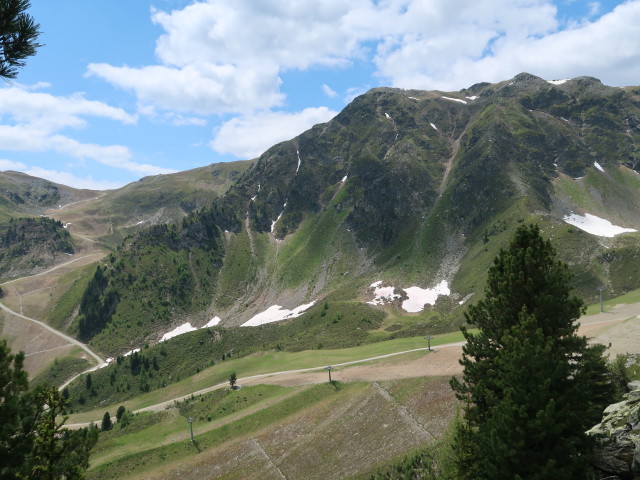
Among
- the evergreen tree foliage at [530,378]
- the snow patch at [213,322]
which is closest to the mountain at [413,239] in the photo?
the snow patch at [213,322]

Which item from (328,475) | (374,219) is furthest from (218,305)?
(328,475)

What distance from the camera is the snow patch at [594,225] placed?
14036cm

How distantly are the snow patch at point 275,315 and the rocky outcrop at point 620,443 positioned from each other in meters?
128

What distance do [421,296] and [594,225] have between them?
71.8 meters

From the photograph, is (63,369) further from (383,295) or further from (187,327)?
(383,295)

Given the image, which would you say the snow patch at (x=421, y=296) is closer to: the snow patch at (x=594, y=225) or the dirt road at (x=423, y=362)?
the snow patch at (x=594, y=225)

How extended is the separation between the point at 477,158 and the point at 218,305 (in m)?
128

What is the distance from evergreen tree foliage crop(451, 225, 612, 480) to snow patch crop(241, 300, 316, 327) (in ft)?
407

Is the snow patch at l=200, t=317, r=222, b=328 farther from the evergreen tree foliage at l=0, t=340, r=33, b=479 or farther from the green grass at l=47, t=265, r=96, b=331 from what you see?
the evergreen tree foliage at l=0, t=340, r=33, b=479

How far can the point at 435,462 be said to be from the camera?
3169 centimetres

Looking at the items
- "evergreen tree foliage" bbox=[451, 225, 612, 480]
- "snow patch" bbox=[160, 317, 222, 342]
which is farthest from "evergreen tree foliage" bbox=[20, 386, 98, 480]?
"snow patch" bbox=[160, 317, 222, 342]

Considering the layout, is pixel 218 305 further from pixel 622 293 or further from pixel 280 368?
pixel 622 293

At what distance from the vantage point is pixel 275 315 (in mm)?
149500

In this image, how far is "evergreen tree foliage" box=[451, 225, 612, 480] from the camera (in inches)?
597
